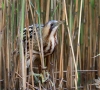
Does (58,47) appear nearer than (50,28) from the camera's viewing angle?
No

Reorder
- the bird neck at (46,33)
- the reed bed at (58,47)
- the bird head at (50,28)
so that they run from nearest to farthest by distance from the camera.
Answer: the reed bed at (58,47) → the bird head at (50,28) → the bird neck at (46,33)

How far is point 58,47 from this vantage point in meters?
2.66

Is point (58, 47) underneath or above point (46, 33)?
underneath

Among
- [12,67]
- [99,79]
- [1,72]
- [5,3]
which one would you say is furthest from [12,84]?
[99,79]

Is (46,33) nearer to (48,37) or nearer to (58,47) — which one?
(48,37)

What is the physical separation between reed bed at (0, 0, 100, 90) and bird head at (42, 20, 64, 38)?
39 millimetres

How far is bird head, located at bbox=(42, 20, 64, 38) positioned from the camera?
8.09ft

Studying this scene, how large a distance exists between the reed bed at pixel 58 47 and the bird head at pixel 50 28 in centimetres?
4

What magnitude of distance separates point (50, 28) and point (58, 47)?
0.61 ft

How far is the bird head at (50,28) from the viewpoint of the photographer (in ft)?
8.09

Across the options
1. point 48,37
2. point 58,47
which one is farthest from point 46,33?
point 58,47

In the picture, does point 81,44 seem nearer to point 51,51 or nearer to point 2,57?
point 51,51

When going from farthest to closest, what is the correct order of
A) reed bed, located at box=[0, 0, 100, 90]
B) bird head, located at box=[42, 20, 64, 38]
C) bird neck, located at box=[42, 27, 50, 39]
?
bird neck, located at box=[42, 27, 50, 39] < bird head, located at box=[42, 20, 64, 38] < reed bed, located at box=[0, 0, 100, 90]

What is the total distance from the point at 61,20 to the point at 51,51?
272 millimetres
